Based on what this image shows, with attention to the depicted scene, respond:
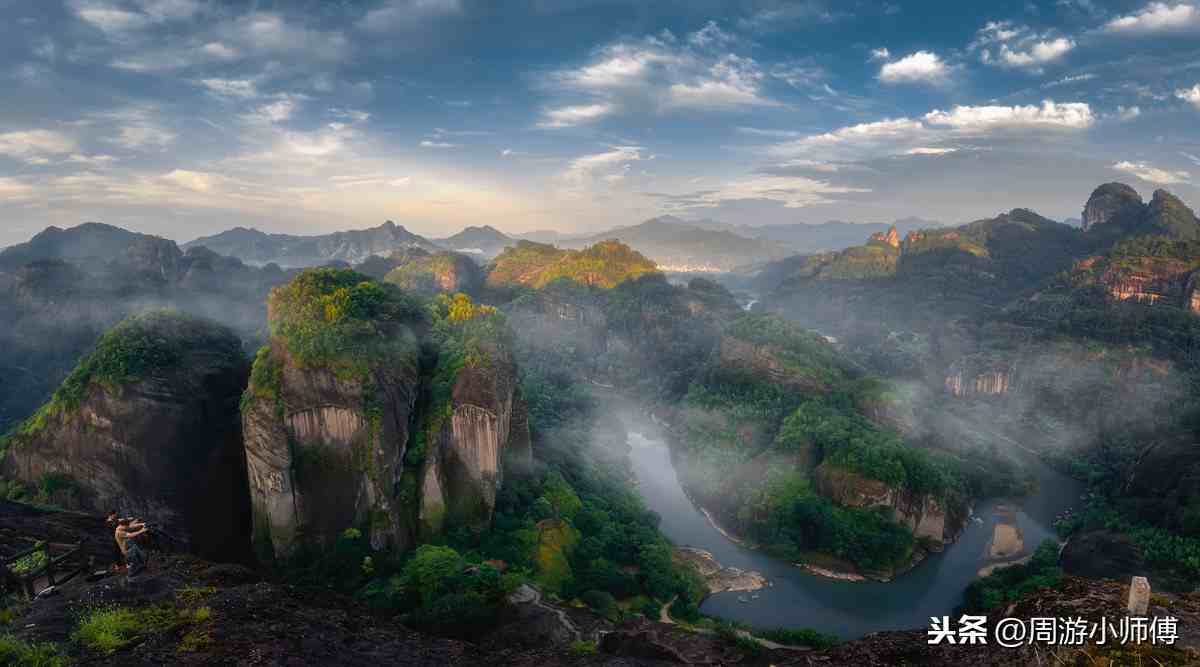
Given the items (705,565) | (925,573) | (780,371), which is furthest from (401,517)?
(780,371)

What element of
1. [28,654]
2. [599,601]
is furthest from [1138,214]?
[28,654]

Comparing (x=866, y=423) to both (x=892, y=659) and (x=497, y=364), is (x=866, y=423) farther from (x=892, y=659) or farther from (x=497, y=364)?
(x=892, y=659)

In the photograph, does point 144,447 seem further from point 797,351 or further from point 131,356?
point 797,351

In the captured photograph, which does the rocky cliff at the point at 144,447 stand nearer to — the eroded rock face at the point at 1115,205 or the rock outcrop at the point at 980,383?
the rock outcrop at the point at 980,383

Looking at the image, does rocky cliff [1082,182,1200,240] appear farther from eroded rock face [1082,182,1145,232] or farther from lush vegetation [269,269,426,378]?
lush vegetation [269,269,426,378]

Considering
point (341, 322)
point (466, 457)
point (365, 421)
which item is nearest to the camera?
point (365, 421)
